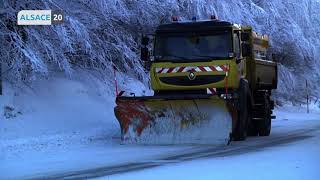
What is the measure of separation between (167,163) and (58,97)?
8.02 m

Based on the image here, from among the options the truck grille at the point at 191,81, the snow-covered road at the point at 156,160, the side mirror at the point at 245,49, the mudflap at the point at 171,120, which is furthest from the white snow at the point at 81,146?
the side mirror at the point at 245,49

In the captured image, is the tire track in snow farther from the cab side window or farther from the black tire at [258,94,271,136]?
the cab side window

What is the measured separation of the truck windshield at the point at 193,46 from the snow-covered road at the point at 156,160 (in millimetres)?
2272

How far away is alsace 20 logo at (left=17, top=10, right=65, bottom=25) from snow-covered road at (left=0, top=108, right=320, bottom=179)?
3.24 meters

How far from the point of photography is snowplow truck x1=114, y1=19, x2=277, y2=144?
14859 mm

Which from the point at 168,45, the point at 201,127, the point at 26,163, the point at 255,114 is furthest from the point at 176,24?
the point at 26,163

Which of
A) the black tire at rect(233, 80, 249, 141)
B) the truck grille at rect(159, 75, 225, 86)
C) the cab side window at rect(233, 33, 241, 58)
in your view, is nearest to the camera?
the truck grille at rect(159, 75, 225, 86)

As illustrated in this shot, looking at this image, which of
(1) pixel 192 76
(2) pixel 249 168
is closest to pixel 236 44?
(1) pixel 192 76

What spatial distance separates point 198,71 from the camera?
15203 mm

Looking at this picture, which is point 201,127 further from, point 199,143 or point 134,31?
point 134,31

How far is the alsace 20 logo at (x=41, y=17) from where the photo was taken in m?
15.8

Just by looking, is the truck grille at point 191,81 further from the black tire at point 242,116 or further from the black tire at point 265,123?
the black tire at point 265,123

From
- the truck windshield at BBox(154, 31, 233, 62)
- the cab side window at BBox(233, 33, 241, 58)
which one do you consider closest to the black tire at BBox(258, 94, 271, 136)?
the cab side window at BBox(233, 33, 241, 58)

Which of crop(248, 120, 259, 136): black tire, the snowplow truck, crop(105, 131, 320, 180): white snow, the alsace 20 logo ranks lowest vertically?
crop(105, 131, 320, 180): white snow
